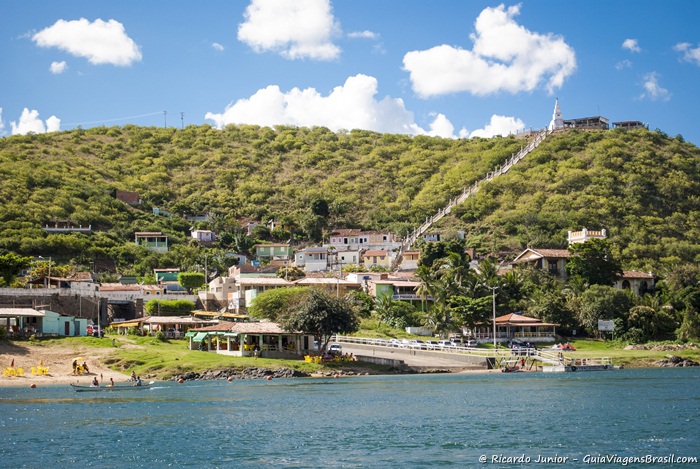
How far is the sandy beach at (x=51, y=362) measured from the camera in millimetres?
64688

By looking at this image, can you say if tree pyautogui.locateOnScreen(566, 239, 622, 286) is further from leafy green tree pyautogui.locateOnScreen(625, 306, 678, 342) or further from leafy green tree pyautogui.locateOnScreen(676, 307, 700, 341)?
leafy green tree pyautogui.locateOnScreen(676, 307, 700, 341)

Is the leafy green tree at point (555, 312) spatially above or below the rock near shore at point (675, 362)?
above

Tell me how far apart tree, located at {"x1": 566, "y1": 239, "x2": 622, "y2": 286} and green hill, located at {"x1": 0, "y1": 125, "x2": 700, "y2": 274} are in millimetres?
15333

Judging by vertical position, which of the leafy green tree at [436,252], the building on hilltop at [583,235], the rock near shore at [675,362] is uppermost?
the building on hilltop at [583,235]

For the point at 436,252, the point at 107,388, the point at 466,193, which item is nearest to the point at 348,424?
the point at 107,388

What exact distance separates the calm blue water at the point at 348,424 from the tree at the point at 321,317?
35.3ft

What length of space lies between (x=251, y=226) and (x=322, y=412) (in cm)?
10290

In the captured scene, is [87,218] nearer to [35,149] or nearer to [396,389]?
[35,149]

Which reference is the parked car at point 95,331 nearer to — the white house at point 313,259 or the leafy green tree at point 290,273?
the leafy green tree at point 290,273

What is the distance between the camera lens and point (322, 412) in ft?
154

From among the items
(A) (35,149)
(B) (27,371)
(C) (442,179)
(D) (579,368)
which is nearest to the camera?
(B) (27,371)

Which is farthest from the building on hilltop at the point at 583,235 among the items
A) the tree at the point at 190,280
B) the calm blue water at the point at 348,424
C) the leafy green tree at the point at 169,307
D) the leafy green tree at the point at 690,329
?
the calm blue water at the point at 348,424

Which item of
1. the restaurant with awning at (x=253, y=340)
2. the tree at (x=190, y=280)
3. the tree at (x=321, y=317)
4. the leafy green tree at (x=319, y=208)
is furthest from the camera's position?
the leafy green tree at (x=319, y=208)

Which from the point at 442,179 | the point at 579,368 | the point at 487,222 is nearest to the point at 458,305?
the point at 579,368
